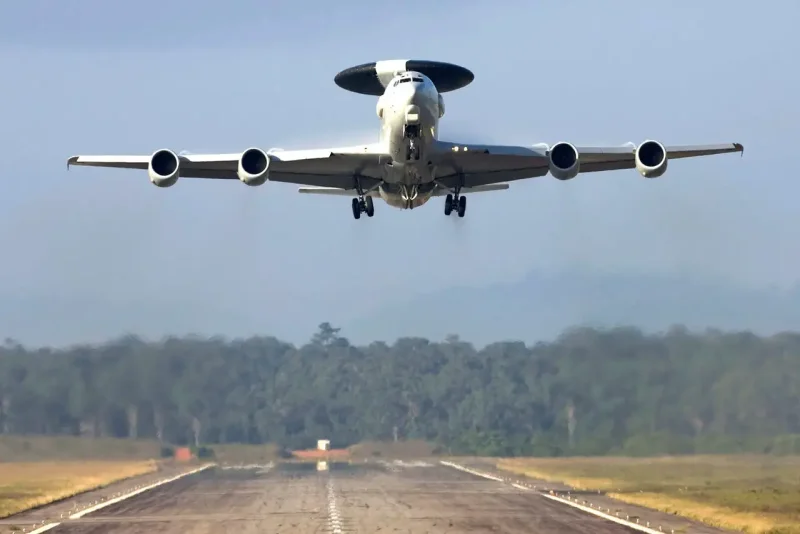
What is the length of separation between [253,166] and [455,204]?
29.8 feet

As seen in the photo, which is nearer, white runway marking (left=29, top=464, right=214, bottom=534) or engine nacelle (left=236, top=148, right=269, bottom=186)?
engine nacelle (left=236, top=148, right=269, bottom=186)

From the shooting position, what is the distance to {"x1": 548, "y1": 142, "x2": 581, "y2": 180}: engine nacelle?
42938mm

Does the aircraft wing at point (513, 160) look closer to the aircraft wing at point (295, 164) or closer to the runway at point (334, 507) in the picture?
the aircraft wing at point (295, 164)

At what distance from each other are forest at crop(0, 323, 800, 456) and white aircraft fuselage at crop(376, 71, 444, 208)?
85.7 feet

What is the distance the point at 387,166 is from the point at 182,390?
105 feet

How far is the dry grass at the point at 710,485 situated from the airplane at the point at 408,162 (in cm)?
1516

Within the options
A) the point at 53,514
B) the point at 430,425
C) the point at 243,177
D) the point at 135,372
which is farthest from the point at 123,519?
the point at 430,425

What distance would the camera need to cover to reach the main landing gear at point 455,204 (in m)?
48.3

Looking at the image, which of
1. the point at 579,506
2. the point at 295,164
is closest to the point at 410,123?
the point at 295,164

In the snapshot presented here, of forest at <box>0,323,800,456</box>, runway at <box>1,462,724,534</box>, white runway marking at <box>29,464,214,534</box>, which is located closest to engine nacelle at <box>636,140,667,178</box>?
runway at <box>1,462,724,534</box>

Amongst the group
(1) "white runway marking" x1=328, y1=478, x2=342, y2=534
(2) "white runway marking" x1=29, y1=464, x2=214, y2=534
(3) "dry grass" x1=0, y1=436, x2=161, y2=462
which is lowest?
(1) "white runway marking" x1=328, y1=478, x2=342, y2=534

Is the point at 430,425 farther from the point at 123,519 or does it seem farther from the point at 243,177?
the point at 243,177

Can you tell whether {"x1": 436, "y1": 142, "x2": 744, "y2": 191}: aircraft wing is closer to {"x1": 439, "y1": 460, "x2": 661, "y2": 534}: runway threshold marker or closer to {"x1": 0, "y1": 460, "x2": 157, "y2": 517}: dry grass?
{"x1": 439, "y1": 460, "x2": 661, "y2": 534}: runway threshold marker

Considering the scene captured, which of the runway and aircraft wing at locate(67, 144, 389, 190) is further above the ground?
aircraft wing at locate(67, 144, 389, 190)
